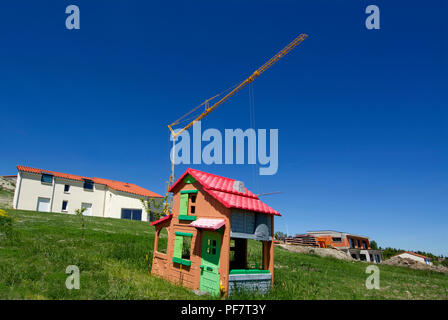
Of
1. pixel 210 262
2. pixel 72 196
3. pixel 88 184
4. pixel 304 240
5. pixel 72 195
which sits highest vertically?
pixel 88 184

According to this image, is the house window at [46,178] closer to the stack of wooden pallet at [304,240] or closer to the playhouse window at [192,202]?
the playhouse window at [192,202]

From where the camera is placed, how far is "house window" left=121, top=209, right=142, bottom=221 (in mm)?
44594

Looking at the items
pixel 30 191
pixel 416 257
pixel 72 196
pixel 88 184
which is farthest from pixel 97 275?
pixel 416 257

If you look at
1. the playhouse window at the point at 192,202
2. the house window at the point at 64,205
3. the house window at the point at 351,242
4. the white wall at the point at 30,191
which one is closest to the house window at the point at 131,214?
the house window at the point at 64,205

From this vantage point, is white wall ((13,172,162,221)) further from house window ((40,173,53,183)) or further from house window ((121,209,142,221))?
house window ((121,209,142,221))

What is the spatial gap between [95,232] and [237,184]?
1523cm

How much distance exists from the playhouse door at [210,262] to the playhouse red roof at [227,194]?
5.72 feet

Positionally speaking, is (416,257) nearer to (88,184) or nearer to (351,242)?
(351,242)

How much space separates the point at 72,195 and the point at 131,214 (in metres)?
9.34

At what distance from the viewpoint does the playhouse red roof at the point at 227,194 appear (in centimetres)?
1342

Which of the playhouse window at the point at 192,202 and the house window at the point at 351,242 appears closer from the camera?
the playhouse window at the point at 192,202

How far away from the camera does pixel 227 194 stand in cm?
1438

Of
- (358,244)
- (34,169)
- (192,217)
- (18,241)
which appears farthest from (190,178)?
(358,244)
